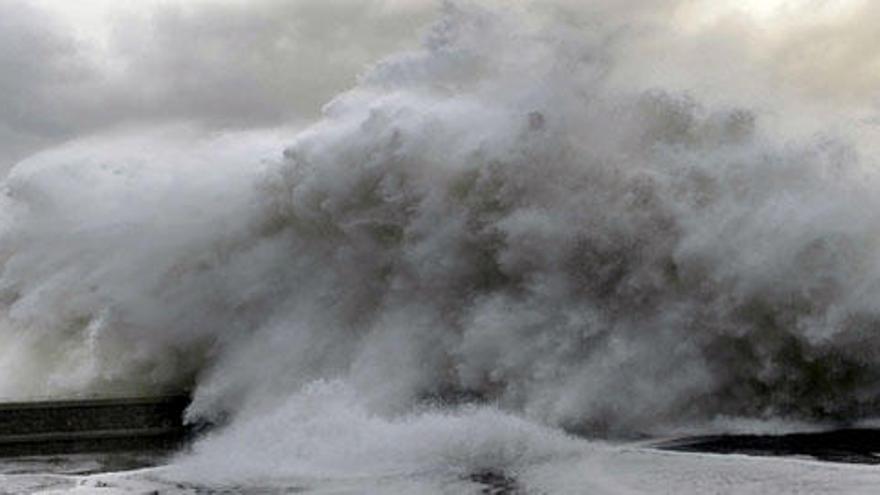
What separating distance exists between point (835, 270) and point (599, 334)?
3.17m

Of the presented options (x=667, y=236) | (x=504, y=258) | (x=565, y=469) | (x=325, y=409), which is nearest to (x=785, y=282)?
(x=667, y=236)

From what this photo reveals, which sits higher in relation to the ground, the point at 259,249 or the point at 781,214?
the point at 259,249

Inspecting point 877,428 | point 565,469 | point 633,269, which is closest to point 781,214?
point 633,269

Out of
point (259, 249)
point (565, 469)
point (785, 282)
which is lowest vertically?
point (565, 469)

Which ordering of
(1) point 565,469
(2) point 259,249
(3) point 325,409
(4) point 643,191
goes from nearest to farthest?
(1) point 565,469 < (3) point 325,409 < (4) point 643,191 < (2) point 259,249

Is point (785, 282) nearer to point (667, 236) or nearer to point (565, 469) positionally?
point (667, 236)

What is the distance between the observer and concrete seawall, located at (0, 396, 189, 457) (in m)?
16.8

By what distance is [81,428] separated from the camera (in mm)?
17219

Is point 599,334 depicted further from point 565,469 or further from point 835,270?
point 565,469

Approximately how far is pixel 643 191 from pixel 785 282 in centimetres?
230

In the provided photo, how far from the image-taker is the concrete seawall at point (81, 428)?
55.1 feet

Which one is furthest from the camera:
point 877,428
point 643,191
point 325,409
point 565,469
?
point 643,191

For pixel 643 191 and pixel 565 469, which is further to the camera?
pixel 643 191

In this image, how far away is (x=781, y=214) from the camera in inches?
613
